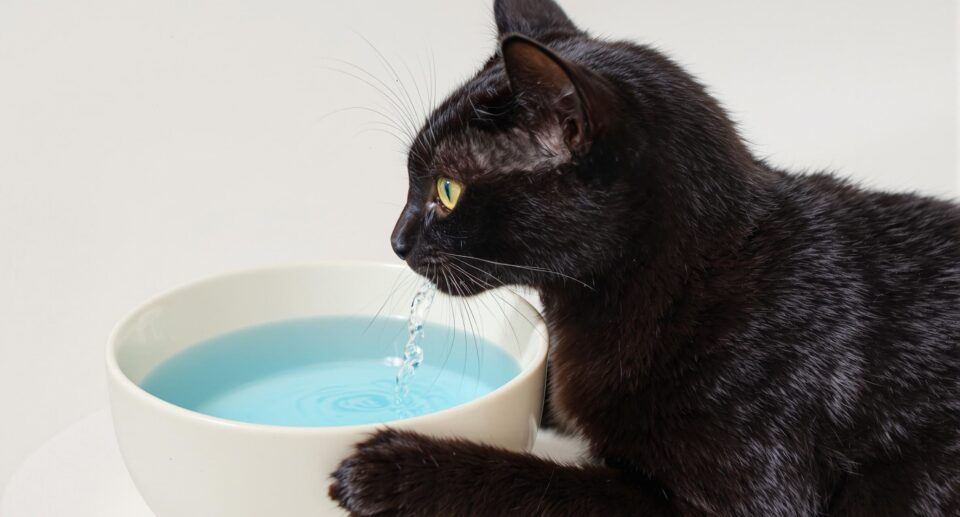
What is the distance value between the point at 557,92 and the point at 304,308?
51 cm

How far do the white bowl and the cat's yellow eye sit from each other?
0.55 feet

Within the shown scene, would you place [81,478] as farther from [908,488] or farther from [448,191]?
[908,488]

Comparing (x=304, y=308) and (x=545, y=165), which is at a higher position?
(x=545, y=165)

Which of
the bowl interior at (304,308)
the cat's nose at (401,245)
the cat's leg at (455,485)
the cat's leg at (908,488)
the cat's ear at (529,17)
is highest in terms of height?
the cat's ear at (529,17)

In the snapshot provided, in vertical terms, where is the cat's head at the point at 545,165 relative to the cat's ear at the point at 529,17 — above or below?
below

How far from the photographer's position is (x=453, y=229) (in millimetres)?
946

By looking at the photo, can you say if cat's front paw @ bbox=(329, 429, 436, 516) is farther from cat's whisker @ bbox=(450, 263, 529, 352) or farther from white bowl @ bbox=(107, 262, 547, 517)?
cat's whisker @ bbox=(450, 263, 529, 352)

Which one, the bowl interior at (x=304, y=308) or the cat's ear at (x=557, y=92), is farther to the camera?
the bowl interior at (x=304, y=308)

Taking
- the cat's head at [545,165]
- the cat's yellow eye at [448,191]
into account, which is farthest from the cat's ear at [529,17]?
the cat's yellow eye at [448,191]

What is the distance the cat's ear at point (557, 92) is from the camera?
2.56 ft

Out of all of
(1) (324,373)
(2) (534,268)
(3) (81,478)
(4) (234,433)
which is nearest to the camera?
(4) (234,433)

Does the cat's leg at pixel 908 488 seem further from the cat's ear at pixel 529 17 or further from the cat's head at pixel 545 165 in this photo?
the cat's ear at pixel 529 17

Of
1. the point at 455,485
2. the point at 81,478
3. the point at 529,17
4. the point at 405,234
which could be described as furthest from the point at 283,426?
the point at 529,17

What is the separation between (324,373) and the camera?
1.16 m
